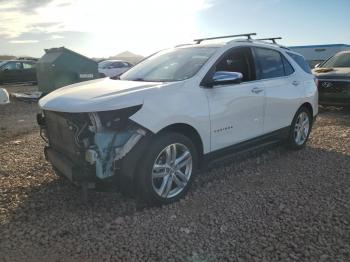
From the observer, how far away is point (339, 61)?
38.5 feet

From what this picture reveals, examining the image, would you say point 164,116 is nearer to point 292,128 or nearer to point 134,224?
point 134,224

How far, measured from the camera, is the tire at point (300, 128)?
6473 mm

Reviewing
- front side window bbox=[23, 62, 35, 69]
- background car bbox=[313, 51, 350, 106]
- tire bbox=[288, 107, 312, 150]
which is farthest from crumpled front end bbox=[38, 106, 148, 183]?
front side window bbox=[23, 62, 35, 69]

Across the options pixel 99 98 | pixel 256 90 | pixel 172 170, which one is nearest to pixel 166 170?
pixel 172 170

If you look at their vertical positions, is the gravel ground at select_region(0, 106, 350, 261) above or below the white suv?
below

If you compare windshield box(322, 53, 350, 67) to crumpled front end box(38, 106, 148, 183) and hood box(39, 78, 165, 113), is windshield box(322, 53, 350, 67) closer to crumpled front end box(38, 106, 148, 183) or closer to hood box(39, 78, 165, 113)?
hood box(39, 78, 165, 113)

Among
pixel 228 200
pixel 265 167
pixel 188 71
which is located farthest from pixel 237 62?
pixel 228 200

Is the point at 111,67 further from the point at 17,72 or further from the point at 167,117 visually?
the point at 167,117

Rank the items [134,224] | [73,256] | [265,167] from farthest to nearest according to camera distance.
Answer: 1. [265,167]
2. [134,224]
3. [73,256]

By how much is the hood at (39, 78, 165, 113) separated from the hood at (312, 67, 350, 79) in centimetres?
752

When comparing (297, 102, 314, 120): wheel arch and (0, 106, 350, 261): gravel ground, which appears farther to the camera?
(297, 102, 314, 120): wheel arch

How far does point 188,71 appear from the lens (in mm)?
4773

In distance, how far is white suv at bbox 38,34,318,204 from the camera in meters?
3.96

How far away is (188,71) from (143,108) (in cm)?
104
